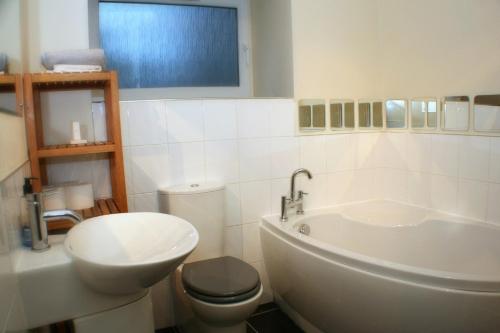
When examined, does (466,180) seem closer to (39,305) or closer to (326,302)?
(326,302)

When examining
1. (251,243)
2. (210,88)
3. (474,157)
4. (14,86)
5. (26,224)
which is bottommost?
(251,243)

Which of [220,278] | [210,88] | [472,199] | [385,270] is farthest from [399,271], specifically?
[210,88]

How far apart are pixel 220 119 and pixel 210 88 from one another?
1.41 feet

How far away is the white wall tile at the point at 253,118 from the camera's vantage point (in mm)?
2141

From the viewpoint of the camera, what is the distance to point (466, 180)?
201 centimetres

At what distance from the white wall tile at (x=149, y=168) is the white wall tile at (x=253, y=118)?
456mm

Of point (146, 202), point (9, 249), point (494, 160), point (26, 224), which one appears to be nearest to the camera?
point (9, 249)

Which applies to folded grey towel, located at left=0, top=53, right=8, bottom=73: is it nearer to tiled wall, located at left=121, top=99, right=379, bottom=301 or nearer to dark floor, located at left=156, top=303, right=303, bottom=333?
tiled wall, located at left=121, top=99, right=379, bottom=301

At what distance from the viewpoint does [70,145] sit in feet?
5.25

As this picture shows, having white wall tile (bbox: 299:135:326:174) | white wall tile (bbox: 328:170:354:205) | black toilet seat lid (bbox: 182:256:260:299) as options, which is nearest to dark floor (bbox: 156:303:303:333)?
black toilet seat lid (bbox: 182:256:260:299)

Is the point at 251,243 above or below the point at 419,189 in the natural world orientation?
below

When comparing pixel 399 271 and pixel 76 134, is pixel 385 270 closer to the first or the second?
pixel 399 271

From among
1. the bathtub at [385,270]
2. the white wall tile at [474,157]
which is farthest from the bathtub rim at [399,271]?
the white wall tile at [474,157]

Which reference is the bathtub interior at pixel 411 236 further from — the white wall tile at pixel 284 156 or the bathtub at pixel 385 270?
the white wall tile at pixel 284 156
